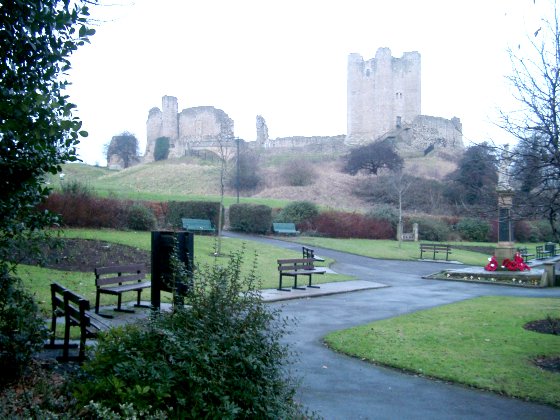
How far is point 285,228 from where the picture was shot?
110ft

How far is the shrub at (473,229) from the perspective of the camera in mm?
42188

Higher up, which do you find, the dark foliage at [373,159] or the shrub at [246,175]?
the dark foliage at [373,159]

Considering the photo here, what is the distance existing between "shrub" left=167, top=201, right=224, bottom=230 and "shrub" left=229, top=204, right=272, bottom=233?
2353mm

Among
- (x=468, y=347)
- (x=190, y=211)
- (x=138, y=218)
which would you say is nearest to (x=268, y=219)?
(x=190, y=211)

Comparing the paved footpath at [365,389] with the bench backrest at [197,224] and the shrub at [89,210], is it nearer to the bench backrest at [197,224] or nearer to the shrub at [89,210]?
the shrub at [89,210]

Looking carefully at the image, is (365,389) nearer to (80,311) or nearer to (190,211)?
(80,311)

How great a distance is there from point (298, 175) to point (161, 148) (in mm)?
23626

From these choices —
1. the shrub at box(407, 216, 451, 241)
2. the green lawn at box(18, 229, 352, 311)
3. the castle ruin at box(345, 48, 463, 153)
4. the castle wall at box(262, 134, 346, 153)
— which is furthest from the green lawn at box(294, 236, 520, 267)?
the castle wall at box(262, 134, 346, 153)

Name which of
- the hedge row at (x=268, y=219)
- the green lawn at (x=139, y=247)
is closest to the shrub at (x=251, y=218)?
the hedge row at (x=268, y=219)

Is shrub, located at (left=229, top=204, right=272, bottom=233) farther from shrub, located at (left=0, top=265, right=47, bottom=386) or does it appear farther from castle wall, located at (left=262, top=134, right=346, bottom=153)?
castle wall, located at (left=262, top=134, right=346, bottom=153)

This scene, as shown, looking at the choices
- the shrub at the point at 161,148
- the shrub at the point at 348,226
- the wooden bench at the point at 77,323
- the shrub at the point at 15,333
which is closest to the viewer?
the shrub at the point at 15,333

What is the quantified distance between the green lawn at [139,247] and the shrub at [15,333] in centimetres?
137

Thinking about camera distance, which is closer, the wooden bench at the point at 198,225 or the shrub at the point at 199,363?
the shrub at the point at 199,363

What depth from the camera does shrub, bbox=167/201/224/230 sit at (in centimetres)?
3017
